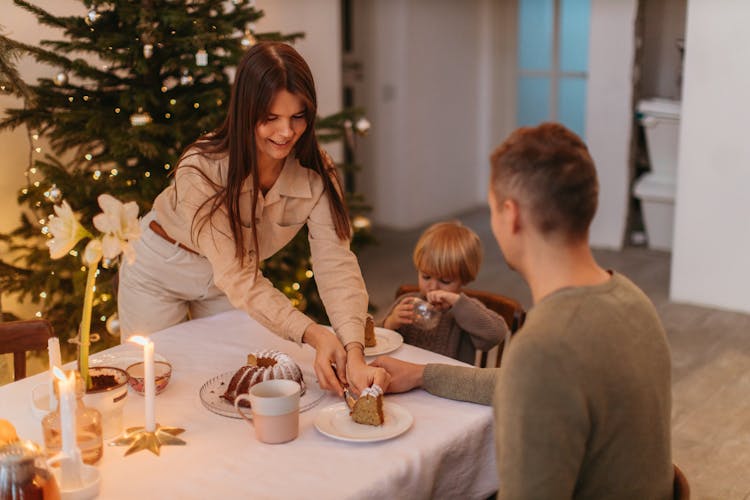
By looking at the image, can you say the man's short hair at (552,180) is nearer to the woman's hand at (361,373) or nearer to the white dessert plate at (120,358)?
the woman's hand at (361,373)

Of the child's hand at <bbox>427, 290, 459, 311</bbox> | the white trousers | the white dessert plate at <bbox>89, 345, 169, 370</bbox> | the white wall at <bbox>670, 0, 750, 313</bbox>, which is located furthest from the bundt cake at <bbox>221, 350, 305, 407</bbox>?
the white wall at <bbox>670, 0, 750, 313</bbox>

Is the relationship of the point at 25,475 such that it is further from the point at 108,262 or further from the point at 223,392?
the point at 223,392

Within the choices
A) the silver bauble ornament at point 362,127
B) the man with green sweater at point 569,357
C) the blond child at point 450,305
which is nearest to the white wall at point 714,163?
the silver bauble ornament at point 362,127

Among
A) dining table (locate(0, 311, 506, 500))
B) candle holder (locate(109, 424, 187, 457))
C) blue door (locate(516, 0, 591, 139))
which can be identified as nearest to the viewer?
dining table (locate(0, 311, 506, 500))

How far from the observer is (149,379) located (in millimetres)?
1530

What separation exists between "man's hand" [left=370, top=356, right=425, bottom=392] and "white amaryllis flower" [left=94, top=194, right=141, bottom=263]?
579mm

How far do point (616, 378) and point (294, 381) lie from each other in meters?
0.66

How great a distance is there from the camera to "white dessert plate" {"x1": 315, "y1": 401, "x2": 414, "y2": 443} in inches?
62.1

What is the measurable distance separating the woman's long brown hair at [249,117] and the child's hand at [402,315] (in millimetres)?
425

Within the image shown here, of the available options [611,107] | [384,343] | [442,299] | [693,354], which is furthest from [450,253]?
[611,107]

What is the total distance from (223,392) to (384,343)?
1.42 feet

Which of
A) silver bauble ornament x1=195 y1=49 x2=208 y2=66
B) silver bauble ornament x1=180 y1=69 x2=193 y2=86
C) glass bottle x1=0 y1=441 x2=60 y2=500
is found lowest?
glass bottle x1=0 y1=441 x2=60 y2=500

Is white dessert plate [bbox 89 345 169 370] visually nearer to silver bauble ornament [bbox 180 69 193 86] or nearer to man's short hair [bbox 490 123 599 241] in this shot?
man's short hair [bbox 490 123 599 241]

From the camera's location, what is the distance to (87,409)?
4.95 feet
